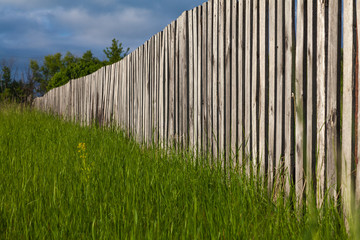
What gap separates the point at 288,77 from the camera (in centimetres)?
278

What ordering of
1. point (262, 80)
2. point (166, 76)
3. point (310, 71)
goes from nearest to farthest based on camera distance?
point (310, 71)
point (262, 80)
point (166, 76)

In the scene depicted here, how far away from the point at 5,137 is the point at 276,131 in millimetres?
4603

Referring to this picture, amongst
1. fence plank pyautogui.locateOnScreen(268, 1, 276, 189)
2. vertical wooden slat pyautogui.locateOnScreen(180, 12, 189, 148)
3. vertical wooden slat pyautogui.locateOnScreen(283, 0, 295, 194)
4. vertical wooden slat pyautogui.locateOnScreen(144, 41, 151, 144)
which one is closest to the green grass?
fence plank pyautogui.locateOnScreen(268, 1, 276, 189)

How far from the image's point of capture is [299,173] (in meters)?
2.70

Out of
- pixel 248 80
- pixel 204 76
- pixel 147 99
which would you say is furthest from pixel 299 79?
pixel 147 99

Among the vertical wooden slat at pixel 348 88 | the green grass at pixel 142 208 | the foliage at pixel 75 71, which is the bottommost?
the green grass at pixel 142 208

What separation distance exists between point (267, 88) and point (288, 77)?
281 millimetres

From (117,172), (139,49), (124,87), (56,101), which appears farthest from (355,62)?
(56,101)

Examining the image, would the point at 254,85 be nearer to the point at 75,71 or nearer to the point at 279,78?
the point at 279,78

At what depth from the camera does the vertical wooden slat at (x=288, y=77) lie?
2746 mm

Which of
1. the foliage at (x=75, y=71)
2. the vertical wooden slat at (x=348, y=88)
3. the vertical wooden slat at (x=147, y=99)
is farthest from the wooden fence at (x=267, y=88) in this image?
the foliage at (x=75, y=71)

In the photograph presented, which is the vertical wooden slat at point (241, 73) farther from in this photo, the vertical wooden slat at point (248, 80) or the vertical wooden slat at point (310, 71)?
the vertical wooden slat at point (310, 71)

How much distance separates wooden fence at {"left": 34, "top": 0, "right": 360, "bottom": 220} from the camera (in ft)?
7.75

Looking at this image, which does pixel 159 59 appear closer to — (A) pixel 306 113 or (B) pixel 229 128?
(B) pixel 229 128
